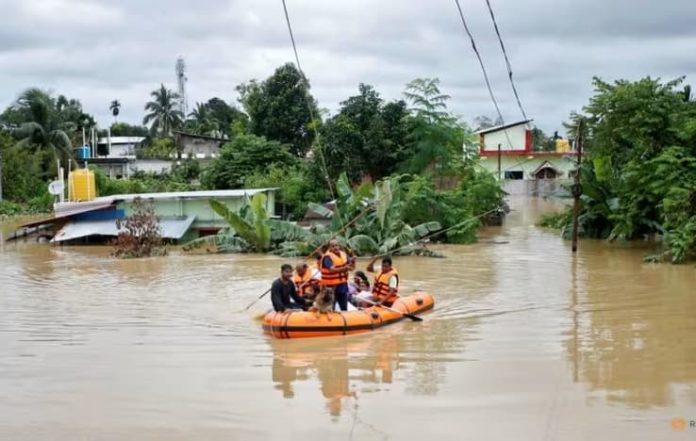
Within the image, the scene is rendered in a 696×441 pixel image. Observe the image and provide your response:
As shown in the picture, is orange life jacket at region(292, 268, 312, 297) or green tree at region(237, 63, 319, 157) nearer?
orange life jacket at region(292, 268, 312, 297)

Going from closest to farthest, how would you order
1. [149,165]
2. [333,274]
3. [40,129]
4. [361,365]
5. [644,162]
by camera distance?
[361,365]
[333,274]
[644,162]
[40,129]
[149,165]

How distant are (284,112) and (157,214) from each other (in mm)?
19400

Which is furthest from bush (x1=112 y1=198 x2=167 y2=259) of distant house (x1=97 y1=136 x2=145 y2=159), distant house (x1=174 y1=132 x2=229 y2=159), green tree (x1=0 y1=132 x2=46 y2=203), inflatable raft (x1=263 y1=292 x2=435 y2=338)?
distant house (x1=97 y1=136 x2=145 y2=159)

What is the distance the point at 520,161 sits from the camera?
6116 cm

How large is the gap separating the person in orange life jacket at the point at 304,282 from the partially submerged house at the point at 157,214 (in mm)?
16384

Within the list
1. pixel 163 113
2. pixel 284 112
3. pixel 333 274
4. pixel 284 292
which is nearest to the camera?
pixel 284 292

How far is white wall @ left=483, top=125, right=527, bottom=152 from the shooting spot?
63062 millimetres

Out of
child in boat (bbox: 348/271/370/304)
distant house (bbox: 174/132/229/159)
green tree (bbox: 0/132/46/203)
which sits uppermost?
distant house (bbox: 174/132/229/159)

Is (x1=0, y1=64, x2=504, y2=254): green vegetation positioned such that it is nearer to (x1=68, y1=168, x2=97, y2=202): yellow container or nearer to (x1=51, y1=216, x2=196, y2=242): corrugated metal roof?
(x1=51, y1=216, x2=196, y2=242): corrugated metal roof

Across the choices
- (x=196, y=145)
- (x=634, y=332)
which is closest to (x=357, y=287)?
(x=634, y=332)

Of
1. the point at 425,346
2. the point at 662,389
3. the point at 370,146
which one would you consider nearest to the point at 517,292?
the point at 425,346

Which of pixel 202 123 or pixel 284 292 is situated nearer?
pixel 284 292

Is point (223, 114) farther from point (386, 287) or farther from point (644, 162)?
point (386, 287)

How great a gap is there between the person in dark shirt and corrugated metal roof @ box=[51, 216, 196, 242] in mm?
17021
